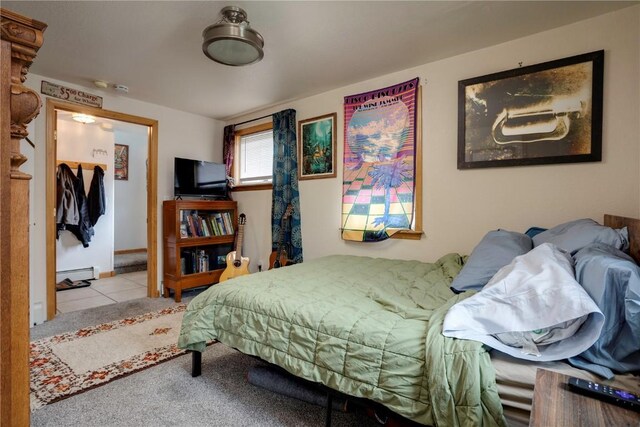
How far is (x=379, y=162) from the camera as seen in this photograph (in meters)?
2.90

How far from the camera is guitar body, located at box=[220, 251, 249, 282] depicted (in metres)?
3.64

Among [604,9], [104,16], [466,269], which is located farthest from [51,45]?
[604,9]

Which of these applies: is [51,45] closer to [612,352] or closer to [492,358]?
[492,358]

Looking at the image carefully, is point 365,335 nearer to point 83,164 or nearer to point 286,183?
point 286,183

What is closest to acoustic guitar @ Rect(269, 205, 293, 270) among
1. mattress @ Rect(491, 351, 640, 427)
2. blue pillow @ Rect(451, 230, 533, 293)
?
blue pillow @ Rect(451, 230, 533, 293)

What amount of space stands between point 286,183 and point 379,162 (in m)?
1.15

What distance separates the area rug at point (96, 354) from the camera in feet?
6.08

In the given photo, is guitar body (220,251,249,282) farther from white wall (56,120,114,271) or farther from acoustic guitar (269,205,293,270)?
white wall (56,120,114,271)

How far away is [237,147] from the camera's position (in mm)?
4340

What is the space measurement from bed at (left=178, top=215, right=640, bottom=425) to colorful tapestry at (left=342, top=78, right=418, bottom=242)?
2.46 ft

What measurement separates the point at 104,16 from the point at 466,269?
276 cm

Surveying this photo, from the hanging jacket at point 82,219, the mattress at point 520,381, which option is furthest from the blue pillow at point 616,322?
the hanging jacket at point 82,219

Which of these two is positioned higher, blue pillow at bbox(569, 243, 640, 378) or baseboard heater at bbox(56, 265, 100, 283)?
blue pillow at bbox(569, 243, 640, 378)

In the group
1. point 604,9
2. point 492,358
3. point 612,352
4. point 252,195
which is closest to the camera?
point 612,352
